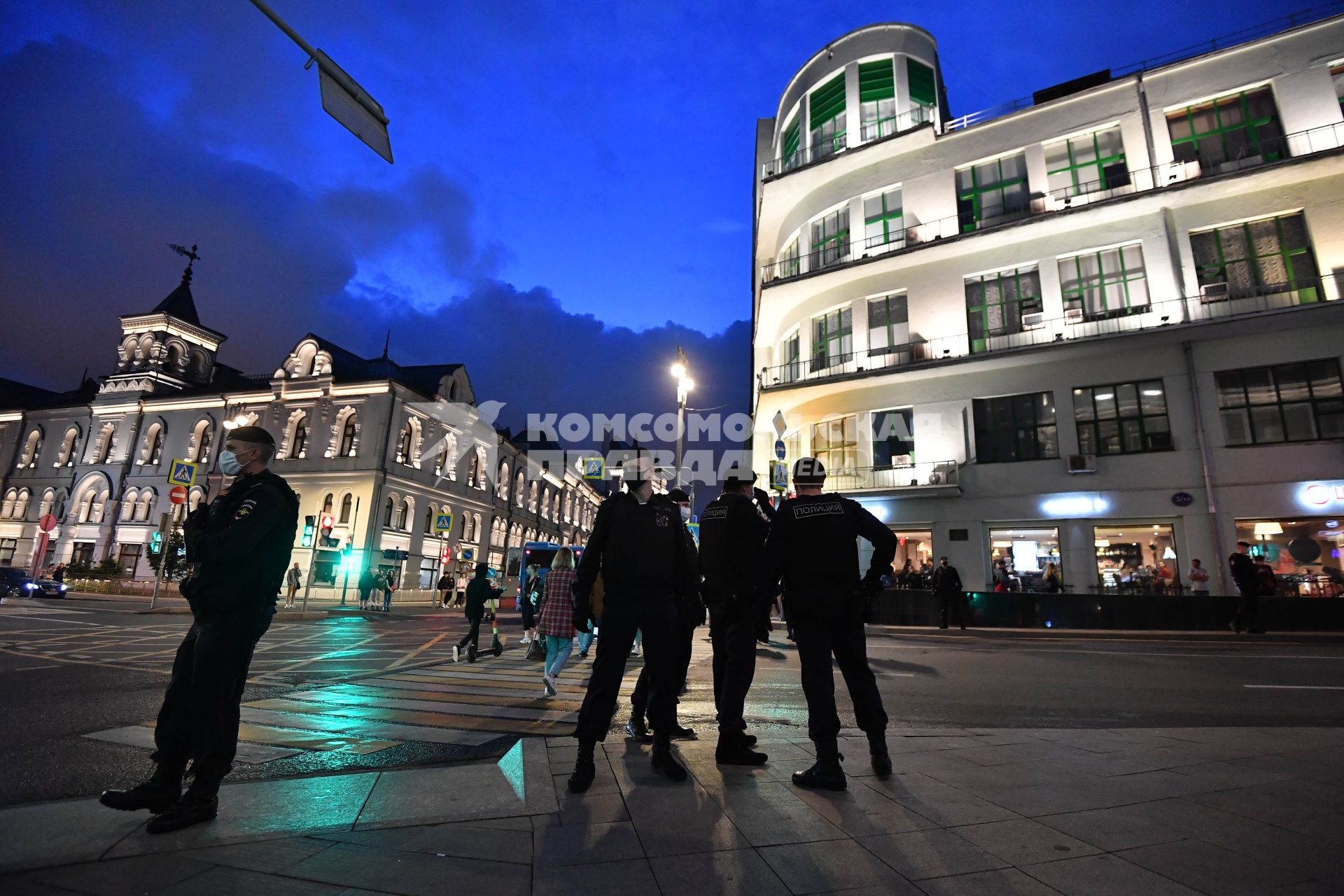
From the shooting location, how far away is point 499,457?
49.6 meters

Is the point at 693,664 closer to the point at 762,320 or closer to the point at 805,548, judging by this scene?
the point at 805,548

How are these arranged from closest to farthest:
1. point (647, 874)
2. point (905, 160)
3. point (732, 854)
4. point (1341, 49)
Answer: point (647, 874), point (732, 854), point (1341, 49), point (905, 160)

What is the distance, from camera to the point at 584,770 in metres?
3.56

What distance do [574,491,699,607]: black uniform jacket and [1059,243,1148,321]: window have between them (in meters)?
22.4

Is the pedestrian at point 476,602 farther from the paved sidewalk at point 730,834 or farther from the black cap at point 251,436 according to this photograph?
the black cap at point 251,436

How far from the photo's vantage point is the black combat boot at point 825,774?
11.6ft

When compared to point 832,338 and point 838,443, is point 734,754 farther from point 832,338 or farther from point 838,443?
point 832,338

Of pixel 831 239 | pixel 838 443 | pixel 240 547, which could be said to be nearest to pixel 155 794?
pixel 240 547

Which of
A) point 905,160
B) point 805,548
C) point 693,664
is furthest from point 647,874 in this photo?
point 905,160

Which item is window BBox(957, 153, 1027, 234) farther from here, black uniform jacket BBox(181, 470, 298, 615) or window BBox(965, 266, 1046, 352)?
black uniform jacket BBox(181, 470, 298, 615)

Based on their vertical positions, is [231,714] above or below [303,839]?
above

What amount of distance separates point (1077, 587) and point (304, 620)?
25549mm

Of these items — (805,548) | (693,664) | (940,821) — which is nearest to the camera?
(940,821)

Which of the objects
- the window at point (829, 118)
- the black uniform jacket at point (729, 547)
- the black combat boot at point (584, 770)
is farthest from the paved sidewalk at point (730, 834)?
the window at point (829, 118)
